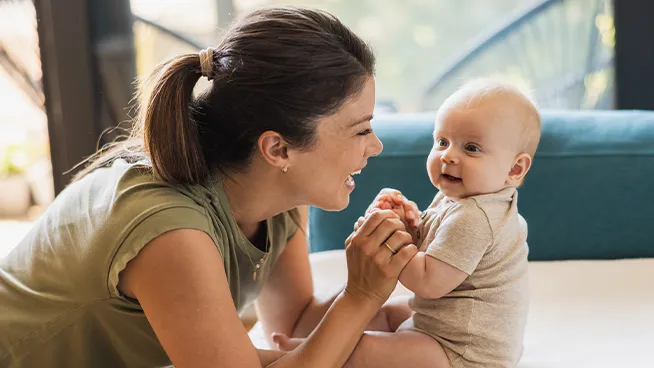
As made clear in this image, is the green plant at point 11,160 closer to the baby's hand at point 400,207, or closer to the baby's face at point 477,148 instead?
the baby's hand at point 400,207

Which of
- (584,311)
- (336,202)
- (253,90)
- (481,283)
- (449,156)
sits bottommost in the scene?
(584,311)

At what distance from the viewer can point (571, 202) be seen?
75.8 inches

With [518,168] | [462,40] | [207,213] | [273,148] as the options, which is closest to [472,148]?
[518,168]

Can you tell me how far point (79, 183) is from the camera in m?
1.46

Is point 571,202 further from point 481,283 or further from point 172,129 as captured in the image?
point 172,129

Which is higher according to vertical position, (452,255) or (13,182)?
(452,255)

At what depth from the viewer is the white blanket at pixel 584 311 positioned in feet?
4.89

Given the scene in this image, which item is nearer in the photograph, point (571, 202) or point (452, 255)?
point (452, 255)

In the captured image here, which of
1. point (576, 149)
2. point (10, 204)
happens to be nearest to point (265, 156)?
point (576, 149)

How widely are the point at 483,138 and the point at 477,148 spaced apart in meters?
0.02

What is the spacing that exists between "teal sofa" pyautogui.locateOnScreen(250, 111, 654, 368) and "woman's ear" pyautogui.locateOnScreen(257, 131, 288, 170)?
566 millimetres

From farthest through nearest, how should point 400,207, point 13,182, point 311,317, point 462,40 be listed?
point 13,182 < point 462,40 < point 311,317 < point 400,207

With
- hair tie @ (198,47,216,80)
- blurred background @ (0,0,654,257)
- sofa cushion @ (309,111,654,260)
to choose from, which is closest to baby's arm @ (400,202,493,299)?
hair tie @ (198,47,216,80)

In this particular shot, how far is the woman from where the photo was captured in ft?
3.98
